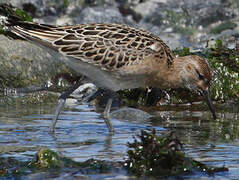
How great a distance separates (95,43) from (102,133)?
5.35 feet

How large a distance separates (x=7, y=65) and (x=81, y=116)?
3.23 m

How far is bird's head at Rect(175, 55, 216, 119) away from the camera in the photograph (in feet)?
34.8

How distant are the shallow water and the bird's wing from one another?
1.34 m

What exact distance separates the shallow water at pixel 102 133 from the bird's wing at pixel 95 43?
4.39 feet

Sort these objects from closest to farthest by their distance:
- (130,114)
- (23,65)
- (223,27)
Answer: (130,114), (23,65), (223,27)

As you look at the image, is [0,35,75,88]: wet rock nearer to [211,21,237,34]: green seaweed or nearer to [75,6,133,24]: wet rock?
[75,6,133,24]: wet rock

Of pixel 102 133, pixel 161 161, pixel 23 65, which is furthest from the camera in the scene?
pixel 23 65

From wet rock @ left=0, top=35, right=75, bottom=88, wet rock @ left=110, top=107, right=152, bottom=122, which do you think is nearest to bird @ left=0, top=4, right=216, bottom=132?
wet rock @ left=110, top=107, right=152, bottom=122

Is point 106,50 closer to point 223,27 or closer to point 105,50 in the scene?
point 105,50

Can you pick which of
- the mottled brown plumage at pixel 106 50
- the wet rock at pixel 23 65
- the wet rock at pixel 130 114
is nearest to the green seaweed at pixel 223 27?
the wet rock at pixel 23 65

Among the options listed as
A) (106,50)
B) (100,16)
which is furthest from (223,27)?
(106,50)

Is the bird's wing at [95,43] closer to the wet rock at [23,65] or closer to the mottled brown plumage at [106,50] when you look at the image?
the mottled brown plumage at [106,50]

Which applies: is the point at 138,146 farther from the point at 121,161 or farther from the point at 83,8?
the point at 83,8

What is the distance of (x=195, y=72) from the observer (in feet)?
35.0
